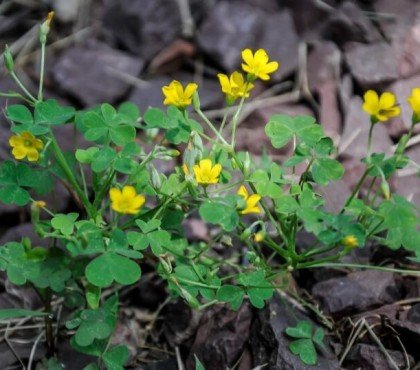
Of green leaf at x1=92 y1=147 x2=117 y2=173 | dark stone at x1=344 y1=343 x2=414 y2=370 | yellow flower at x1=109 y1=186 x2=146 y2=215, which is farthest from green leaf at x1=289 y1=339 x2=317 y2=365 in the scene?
green leaf at x1=92 y1=147 x2=117 y2=173

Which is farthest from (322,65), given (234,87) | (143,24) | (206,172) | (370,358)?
(370,358)

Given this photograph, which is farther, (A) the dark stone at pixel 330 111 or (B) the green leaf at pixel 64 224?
(A) the dark stone at pixel 330 111

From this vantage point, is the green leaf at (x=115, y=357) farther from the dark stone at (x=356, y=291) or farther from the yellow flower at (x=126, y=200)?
the dark stone at (x=356, y=291)

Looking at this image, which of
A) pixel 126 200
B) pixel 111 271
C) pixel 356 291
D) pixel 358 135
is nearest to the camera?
pixel 126 200

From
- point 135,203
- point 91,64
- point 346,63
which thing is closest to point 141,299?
point 135,203

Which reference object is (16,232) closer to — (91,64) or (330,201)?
(91,64)

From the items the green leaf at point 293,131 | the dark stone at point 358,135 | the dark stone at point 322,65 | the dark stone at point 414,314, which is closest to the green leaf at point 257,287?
the green leaf at point 293,131

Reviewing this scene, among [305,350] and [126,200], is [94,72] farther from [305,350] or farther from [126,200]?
[305,350]
